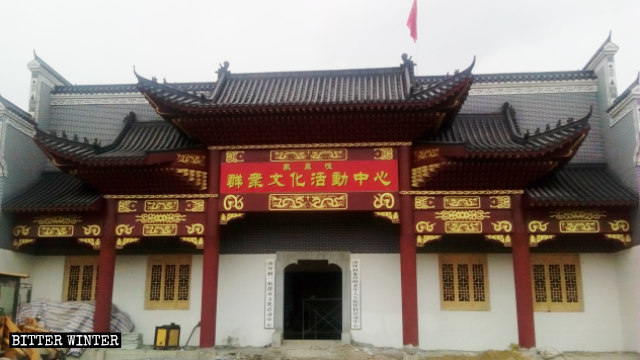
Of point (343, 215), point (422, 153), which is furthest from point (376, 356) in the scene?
point (422, 153)

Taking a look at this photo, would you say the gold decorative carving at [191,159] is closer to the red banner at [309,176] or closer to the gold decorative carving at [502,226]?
the red banner at [309,176]

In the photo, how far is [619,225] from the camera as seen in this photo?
13.0m

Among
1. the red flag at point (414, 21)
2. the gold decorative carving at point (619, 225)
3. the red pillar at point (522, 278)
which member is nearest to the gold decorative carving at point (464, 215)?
the red pillar at point (522, 278)

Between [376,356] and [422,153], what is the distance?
4.45m

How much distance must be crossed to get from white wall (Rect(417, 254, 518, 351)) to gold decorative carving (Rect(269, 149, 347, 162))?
3.40 meters

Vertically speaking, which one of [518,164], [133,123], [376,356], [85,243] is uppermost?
[133,123]

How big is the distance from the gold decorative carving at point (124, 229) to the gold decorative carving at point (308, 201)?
3285mm

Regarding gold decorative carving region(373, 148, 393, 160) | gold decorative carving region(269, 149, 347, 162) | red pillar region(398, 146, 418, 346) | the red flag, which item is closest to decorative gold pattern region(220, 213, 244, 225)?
gold decorative carving region(269, 149, 347, 162)

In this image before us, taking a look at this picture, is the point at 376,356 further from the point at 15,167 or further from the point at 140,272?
the point at 15,167

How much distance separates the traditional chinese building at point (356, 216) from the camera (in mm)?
12750

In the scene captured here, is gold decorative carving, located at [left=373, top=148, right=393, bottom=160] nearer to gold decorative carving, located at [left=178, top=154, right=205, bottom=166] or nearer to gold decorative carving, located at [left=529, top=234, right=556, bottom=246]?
gold decorative carving, located at [left=529, top=234, right=556, bottom=246]

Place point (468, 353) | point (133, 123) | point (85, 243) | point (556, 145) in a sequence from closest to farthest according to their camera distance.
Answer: point (556, 145), point (468, 353), point (85, 243), point (133, 123)

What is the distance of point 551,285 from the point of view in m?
13.8

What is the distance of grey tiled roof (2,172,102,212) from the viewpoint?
1357 centimetres
